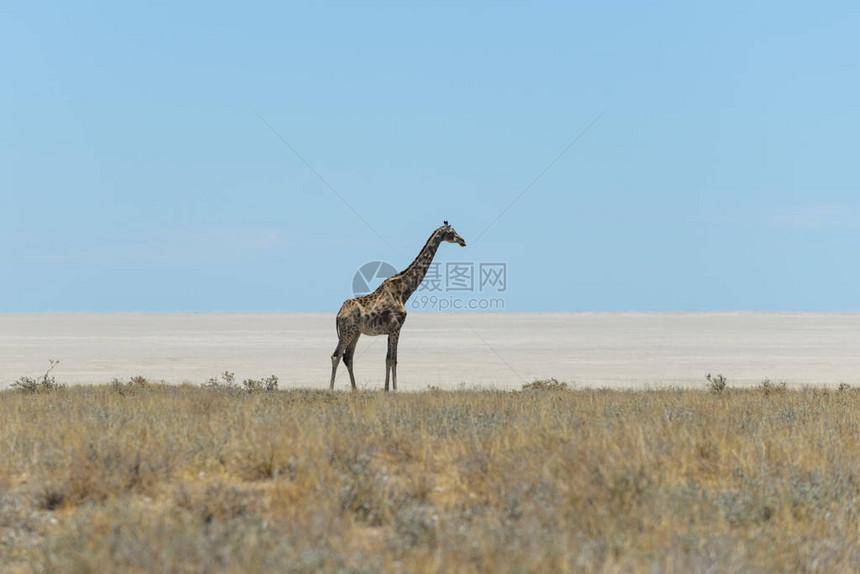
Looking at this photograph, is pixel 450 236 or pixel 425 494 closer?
pixel 425 494

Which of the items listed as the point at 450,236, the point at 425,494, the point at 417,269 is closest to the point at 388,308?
the point at 417,269

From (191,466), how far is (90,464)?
896mm

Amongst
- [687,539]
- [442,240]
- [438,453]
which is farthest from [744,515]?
[442,240]

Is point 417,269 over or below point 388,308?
over

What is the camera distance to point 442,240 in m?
17.8

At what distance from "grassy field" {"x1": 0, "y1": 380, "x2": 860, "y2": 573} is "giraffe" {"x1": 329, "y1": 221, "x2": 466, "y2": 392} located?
6.72 meters

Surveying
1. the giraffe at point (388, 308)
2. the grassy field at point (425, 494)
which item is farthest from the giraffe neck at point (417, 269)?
the grassy field at point (425, 494)

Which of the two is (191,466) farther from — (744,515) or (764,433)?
(764,433)

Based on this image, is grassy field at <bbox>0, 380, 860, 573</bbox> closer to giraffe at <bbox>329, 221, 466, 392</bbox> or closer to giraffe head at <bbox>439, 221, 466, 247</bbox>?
giraffe at <bbox>329, 221, 466, 392</bbox>

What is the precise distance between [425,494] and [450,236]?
11237mm

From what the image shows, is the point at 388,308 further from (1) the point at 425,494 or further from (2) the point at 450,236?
(1) the point at 425,494

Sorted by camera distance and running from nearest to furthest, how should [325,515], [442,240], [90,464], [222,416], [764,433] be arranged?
[325,515] → [90,464] → [764,433] → [222,416] → [442,240]

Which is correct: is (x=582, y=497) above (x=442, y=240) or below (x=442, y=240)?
below

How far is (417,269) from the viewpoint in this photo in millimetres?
17578
